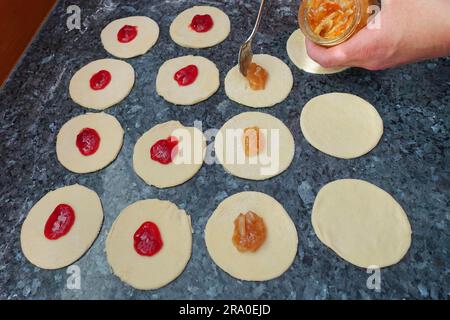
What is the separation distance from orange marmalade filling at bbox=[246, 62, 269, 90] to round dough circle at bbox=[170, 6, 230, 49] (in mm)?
346

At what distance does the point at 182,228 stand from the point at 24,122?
113 cm

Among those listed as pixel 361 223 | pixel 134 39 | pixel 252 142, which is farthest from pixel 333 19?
pixel 134 39

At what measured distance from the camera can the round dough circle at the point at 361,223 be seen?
1.62m

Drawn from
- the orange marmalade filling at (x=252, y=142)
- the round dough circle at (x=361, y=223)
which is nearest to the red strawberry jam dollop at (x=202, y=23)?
the orange marmalade filling at (x=252, y=142)

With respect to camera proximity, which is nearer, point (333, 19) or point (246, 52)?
point (333, 19)

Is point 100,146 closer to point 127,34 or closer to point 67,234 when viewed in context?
point 67,234

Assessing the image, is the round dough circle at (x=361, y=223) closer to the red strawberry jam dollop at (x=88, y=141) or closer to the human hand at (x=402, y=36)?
the human hand at (x=402, y=36)

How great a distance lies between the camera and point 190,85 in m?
2.13

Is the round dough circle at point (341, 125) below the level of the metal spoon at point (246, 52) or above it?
below

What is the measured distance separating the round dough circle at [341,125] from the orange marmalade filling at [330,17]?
0.35 metres

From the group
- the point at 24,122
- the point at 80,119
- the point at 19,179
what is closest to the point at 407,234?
the point at 80,119

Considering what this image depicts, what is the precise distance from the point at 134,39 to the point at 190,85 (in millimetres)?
541

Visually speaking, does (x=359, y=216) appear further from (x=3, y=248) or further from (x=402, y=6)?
(x=3, y=248)
